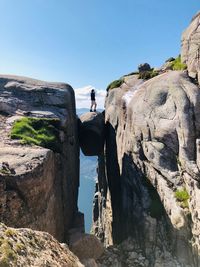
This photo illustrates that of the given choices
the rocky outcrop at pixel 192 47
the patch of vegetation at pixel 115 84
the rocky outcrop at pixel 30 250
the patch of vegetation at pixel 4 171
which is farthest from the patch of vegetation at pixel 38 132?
the rocky outcrop at pixel 30 250

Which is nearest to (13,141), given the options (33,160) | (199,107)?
(33,160)

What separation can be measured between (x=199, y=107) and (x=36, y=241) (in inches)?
776

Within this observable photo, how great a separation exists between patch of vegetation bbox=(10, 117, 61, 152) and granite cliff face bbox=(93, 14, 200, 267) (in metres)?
7.97

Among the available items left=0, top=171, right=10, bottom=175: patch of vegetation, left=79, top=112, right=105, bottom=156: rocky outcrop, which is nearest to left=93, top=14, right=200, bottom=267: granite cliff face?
left=79, top=112, right=105, bottom=156: rocky outcrop

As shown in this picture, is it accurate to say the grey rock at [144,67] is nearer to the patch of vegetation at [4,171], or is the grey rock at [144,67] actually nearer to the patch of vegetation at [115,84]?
the patch of vegetation at [115,84]

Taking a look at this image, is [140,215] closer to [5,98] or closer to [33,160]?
[33,160]

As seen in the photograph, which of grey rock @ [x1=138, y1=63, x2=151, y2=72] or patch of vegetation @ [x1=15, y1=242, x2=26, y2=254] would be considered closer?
patch of vegetation @ [x1=15, y1=242, x2=26, y2=254]

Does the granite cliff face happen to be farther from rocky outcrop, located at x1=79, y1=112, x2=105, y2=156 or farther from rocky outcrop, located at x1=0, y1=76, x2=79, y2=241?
rocky outcrop, located at x1=79, y1=112, x2=105, y2=156

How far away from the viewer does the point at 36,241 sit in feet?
23.3

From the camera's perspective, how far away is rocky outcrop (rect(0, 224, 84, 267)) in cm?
571

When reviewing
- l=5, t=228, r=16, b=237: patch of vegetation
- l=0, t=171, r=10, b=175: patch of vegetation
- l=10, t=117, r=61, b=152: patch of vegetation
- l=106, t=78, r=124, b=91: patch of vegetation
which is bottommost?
l=5, t=228, r=16, b=237: patch of vegetation

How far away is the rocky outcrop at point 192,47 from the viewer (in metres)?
27.7

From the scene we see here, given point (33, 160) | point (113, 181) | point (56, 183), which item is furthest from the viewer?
point (113, 181)

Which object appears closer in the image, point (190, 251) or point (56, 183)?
point (190, 251)
